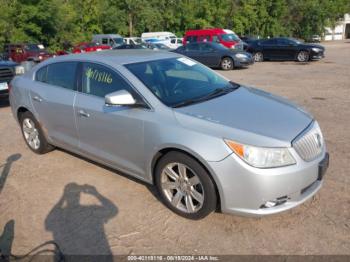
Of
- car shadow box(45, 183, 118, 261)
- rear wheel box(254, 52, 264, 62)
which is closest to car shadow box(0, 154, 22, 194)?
car shadow box(45, 183, 118, 261)

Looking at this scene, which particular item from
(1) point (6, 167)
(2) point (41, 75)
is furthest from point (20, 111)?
(1) point (6, 167)

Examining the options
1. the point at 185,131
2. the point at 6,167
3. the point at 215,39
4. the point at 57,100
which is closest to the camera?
the point at 185,131

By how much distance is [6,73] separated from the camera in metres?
8.58

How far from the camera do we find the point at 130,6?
42.8 m

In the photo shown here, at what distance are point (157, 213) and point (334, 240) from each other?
1689 mm

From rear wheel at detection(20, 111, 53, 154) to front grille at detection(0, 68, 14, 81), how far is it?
357cm

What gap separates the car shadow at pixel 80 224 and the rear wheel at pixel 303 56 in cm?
1764

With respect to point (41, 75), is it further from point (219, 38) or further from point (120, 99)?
point (219, 38)

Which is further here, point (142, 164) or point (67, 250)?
point (142, 164)

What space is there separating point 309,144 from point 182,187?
1.27m

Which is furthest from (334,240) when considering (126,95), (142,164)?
(126,95)

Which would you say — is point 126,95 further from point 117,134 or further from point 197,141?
point 197,141

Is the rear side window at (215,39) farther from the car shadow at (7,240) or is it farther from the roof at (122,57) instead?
the car shadow at (7,240)

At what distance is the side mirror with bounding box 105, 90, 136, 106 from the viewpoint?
3.52 meters
